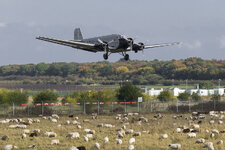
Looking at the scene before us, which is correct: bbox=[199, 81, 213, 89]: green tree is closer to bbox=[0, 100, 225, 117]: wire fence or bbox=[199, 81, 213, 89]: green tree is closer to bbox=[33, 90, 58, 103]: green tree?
bbox=[0, 100, 225, 117]: wire fence

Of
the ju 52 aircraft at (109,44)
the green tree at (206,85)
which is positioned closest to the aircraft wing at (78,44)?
the ju 52 aircraft at (109,44)

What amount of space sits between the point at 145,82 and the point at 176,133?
16543 centimetres

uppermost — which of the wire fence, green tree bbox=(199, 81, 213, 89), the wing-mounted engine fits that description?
the wing-mounted engine

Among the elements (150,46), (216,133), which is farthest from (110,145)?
(150,46)

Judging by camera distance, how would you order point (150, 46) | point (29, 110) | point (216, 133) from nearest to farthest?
point (216, 133)
point (29, 110)
point (150, 46)

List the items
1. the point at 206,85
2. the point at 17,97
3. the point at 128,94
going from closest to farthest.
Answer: the point at 17,97 → the point at 128,94 → the point at 206,85

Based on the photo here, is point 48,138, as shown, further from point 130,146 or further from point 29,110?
point 29,110

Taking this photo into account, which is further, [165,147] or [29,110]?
[29,110]

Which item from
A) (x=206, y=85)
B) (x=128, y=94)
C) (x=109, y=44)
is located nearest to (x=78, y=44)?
(x=109, y=44)

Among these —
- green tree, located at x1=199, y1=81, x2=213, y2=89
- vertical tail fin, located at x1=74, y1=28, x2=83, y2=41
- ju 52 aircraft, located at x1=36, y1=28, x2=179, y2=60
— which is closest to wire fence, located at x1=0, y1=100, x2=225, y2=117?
ju 52 aircraft, located at x1=36, y1=28, x2=179, y2=60

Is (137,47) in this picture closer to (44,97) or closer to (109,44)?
(109,44)

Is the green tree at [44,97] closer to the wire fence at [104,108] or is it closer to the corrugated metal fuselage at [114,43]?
the wire fence at [104,108]

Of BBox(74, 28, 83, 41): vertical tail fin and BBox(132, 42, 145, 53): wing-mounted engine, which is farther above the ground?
BBox(74, 28, 83, 41): vertical tail fin

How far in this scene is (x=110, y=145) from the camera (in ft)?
87.8
